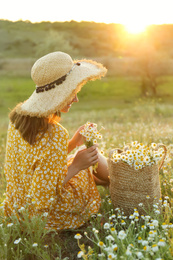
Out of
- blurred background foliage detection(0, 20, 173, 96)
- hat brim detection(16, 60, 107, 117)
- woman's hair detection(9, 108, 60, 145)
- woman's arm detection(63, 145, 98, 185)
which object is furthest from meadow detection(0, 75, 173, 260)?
blurred background foliage detection(0, 20, 173, 96)

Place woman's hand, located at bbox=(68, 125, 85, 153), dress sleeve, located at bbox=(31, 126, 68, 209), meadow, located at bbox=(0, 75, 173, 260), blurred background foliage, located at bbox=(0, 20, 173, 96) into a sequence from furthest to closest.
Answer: blurred background foliage, located at bbox=(0, 20, 173, 96) < woman's hand, located at bbox=(68, 125, 85, 153) < dress sleeve, located at bbox=(31, 126, 68, 209) < meadow, located at bbox=(0, 75, 173, 260)

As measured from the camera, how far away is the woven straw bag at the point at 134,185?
3.02 metres

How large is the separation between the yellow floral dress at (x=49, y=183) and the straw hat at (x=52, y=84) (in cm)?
21

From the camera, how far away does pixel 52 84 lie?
289 cm

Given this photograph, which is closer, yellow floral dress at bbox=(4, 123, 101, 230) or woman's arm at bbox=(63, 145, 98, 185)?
yellow floral dress at bbox=(4, 123, 101, 230)

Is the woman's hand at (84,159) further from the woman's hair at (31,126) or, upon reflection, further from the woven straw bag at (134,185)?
the woman's hair at (31,126)

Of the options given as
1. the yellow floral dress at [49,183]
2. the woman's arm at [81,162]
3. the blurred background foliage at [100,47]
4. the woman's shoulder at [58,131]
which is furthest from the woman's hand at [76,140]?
the blurred background foliage at [100,47]

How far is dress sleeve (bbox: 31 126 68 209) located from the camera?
2.72 meters

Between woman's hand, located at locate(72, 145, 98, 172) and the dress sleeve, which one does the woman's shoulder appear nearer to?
the dress sleeve

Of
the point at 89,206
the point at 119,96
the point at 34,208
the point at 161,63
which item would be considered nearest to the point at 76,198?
the point at 89,206

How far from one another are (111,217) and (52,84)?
4.40 feet

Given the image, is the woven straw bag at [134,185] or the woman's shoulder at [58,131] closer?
the woman's shoulder at [58,131]

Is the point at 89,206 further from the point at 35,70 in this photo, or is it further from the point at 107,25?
the point at 107,25

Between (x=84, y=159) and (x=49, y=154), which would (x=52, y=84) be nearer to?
(x=49, y=154)
